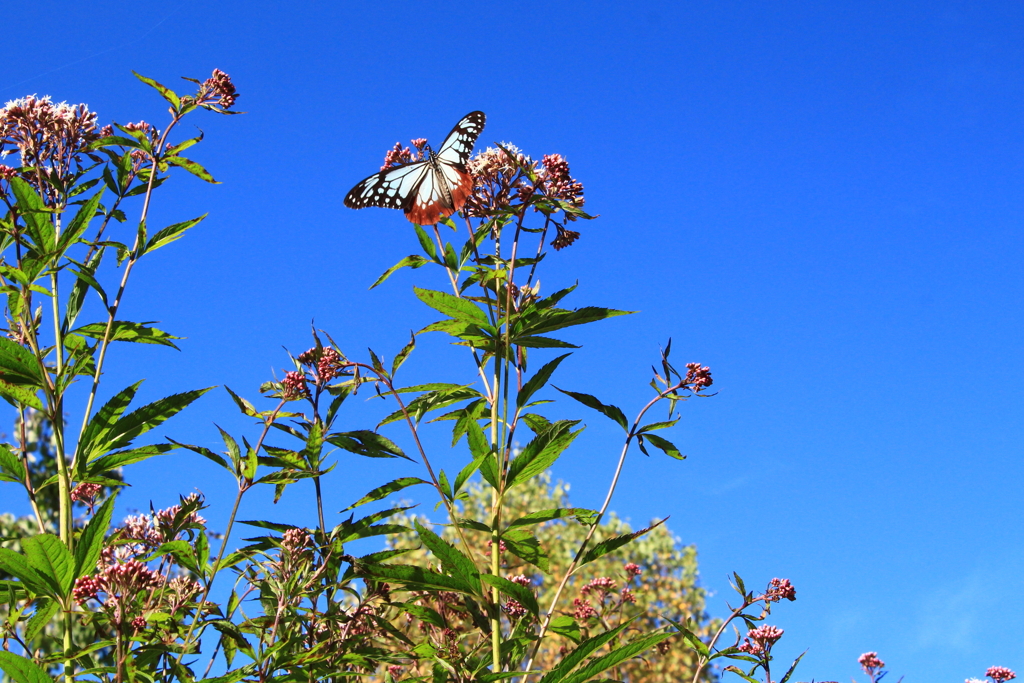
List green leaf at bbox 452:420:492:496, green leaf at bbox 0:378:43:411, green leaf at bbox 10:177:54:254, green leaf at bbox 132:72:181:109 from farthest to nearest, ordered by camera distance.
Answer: green leaf at bbox 132:72:181:109 → green leaf at bbox 10:177:54:254 → green leaf at bbox 0:378:43:411 → green leaf at bbox 452:420:492:496

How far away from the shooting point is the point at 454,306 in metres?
2.73

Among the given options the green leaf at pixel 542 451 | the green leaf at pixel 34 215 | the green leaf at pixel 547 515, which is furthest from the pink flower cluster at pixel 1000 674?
the green leaf at pixel 34 215

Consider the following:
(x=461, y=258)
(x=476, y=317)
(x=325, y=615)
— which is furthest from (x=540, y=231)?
(x=325, y=615)

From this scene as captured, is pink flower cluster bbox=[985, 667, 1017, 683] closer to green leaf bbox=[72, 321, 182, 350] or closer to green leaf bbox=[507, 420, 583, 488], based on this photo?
green leaf bbox=[507, 420, 583, 488]

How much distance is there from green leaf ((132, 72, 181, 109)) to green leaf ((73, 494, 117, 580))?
1.76 meters

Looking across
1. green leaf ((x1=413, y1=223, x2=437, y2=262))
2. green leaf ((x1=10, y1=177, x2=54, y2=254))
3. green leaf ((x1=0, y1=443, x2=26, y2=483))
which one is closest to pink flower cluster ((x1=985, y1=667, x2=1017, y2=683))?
green leaf ((x1=413, y1=223, x2=437, y2=262))

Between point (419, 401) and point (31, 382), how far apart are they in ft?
4.06

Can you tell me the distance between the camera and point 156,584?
2715 mm

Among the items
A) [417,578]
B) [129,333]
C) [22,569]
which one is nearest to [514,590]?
[417,578]

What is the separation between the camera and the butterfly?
342 cm

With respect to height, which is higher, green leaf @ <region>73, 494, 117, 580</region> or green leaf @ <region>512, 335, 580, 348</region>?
green leaf @ <region>512, 335, 580, 348</region>

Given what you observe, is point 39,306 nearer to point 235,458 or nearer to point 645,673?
point 235,458

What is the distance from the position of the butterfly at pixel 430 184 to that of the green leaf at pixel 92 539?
1681 mm

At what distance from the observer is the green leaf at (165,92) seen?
3.18 m
